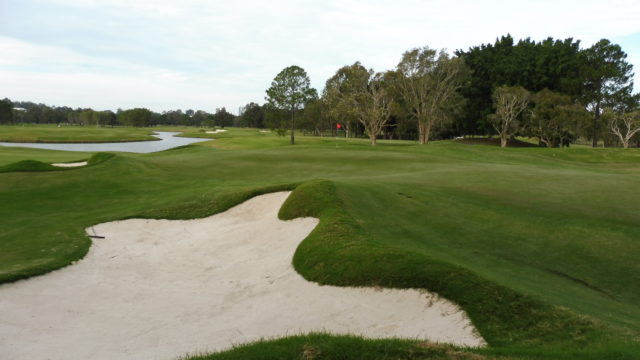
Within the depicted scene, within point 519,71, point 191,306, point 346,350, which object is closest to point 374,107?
point 519,71

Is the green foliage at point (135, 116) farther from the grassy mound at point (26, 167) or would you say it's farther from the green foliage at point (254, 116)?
the grassy mound at point (26, 167)

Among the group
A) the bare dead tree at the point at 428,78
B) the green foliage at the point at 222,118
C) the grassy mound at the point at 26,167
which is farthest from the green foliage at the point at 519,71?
the green foliage at the point at 222,118

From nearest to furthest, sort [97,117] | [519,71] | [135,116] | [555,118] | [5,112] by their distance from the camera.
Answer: [555,118] → [519,71] → [5,112] → [135,116] → [97,117]

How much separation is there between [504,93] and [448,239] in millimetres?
57319

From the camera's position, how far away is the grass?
5988 millimetres

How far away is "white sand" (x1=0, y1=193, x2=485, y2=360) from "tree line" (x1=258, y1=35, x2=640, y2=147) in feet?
161

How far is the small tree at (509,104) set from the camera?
60.1 meters

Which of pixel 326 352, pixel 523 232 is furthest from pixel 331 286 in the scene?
pixel 523 232

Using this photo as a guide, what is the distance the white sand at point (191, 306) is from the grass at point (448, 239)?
426 mm

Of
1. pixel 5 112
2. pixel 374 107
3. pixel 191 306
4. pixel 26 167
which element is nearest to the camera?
pixel 191 306

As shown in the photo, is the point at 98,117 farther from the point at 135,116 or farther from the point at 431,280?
the point at 431,280

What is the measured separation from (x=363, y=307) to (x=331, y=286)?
3.43 ft

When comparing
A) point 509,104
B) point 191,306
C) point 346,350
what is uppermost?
point 509,104

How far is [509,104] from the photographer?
198ft
